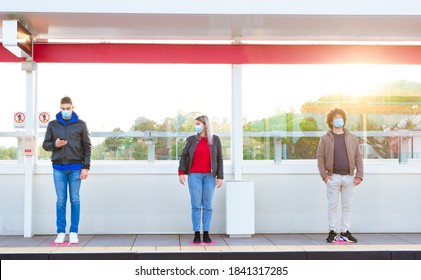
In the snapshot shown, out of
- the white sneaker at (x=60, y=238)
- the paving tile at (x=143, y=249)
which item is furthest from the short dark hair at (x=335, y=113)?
the white sneaker at (x=60, y=238)

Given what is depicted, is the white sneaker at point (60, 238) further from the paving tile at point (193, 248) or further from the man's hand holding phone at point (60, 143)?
the paving tile at point (193, 248)

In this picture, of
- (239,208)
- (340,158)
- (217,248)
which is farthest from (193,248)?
(340,158)

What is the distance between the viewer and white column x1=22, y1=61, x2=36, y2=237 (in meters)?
7.83

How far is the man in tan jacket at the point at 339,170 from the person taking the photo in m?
7.41

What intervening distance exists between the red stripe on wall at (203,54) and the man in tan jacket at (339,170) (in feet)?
3.61

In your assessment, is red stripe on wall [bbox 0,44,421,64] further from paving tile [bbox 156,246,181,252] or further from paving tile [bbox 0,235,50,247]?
paving tile [bbox 156,246,181,252]

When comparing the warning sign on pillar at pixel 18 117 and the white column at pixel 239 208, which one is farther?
the warning sign on pillar at pixel 18 117

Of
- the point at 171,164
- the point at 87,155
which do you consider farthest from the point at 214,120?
the point at 87,155

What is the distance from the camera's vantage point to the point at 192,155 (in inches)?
289

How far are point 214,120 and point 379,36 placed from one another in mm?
2415

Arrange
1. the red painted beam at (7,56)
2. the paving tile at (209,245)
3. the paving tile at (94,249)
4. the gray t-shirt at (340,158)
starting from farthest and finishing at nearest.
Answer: the red painted beam at (7,56), the gray t-shirt at (340,158), the paving tile at (209,245), the paving tile at (94,249)

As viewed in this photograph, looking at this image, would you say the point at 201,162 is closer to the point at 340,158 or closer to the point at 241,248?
the point at 241,248

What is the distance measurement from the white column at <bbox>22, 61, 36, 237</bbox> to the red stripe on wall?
0.22 m

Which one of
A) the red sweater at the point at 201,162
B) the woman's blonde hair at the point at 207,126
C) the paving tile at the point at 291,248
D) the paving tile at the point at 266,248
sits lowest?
the paving tile at the point at 291,248
